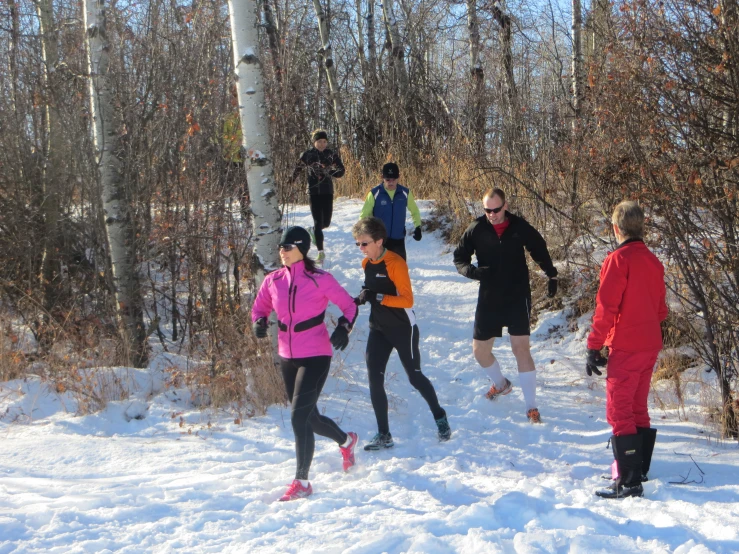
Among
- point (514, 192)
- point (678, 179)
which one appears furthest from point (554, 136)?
point (678, 179)

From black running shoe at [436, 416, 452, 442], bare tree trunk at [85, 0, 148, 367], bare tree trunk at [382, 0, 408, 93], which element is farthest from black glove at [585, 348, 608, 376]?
bare tree trunk at [382, 0, 408, 93]

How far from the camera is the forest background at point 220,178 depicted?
16.6ft

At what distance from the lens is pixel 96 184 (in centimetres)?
758

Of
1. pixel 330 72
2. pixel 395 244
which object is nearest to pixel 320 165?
pixel 395 244

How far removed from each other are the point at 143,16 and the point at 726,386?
846 centimetres

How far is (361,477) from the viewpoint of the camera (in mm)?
4695

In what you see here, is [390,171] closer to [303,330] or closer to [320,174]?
[320,174]

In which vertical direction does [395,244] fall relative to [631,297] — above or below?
above

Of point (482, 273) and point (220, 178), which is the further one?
point (220, 178)

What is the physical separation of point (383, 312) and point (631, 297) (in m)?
1.80

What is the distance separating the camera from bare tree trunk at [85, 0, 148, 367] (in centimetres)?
691

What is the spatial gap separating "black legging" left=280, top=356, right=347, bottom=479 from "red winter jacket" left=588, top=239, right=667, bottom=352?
72.8 inches

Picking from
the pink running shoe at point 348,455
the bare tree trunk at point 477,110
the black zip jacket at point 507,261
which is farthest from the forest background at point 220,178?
the pink running shoe at point 348,455

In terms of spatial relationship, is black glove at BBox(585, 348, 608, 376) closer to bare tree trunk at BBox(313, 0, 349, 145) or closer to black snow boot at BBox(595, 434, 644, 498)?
black snow boot at BBox(595, 434, 644, 498)
